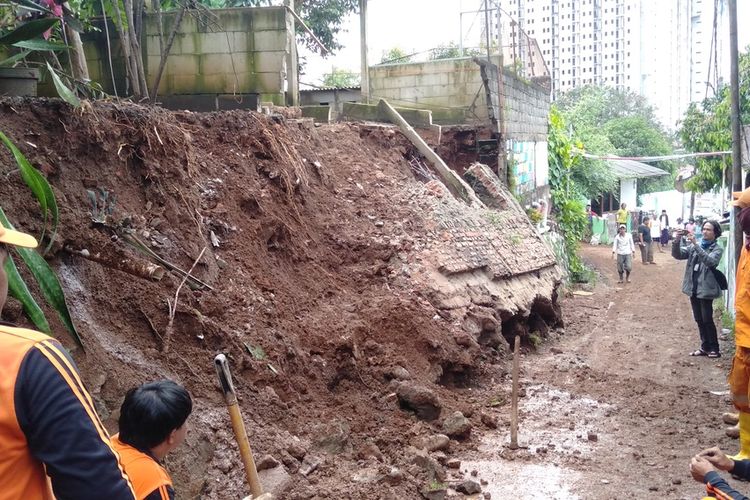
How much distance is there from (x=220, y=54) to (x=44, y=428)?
27.7ft

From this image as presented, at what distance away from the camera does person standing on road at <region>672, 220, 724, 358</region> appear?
8.74 m

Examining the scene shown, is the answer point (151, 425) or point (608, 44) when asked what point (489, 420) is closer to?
point (151, 425)

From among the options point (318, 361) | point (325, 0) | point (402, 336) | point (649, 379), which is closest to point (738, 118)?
point (649, 379)

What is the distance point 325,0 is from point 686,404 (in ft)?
47.8

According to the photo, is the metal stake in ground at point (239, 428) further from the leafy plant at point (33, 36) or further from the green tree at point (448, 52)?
the green tree at point (448, 52)

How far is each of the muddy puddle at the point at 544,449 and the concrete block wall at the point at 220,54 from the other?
525cm

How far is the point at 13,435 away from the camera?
60.8 inches

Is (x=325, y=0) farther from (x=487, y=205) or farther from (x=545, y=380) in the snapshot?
(x=545, y=380)

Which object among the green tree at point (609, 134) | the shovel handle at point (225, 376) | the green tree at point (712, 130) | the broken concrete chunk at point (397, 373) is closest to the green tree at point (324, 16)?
the green tree at point (712, 130)

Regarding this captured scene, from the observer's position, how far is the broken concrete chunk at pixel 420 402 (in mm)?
6320

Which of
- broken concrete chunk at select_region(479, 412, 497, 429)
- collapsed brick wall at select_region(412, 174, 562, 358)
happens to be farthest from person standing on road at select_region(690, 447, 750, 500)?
collapsed brick wall at select_region(412, 174, 562, 358)

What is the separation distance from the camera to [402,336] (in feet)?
24.3

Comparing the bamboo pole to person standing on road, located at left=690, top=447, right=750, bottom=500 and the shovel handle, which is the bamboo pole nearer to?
person standing on road, located at left=690, top=447, right=750, bottom=500

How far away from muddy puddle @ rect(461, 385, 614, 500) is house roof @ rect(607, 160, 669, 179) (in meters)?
23.4
